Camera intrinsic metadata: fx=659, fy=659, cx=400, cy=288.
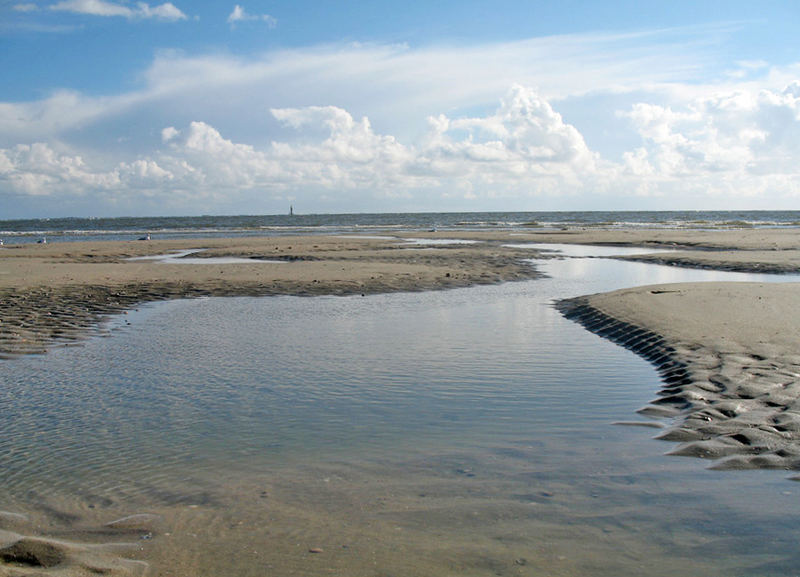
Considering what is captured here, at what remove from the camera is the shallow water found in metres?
5.16

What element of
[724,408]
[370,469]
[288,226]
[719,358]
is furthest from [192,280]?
[288,226]

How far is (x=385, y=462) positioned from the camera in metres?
6.98

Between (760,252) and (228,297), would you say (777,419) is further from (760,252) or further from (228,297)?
(760,252)

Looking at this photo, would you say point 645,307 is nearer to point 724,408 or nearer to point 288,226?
point 724,408

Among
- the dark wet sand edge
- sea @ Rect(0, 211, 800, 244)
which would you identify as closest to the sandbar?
the dark wet sand edge

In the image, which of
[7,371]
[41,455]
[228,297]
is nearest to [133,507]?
[41,455]

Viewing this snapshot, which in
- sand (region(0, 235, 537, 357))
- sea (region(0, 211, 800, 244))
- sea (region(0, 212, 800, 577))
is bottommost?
sea (region(0, 212, 800, 577))

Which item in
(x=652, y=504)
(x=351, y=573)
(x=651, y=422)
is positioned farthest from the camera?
(x=651, y=422)

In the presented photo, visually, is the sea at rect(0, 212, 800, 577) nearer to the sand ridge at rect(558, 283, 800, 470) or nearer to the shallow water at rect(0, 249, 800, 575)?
→ the shallow water at rect(0, 249, 800, 575)

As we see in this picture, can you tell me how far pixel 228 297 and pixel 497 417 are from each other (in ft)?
48.2

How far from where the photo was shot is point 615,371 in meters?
11.0

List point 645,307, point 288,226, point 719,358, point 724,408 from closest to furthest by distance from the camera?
point 724,408 < point 719,358 < point 645,307 < point 288,226

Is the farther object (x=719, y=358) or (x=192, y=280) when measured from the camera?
(x=192, y=280)

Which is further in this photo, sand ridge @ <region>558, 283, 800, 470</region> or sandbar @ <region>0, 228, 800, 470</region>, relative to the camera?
sandbar @ <region>0, 228, 800, 470</region>
